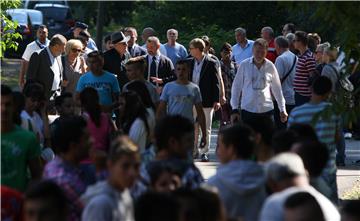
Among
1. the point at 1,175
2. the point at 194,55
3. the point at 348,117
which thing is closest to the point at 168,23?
the point at 194,55

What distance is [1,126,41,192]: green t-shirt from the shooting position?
8656 mm

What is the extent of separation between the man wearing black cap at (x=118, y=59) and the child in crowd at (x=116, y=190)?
9.26 m

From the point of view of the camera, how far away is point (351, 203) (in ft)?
22.7

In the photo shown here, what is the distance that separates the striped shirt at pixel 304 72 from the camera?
16.8 m

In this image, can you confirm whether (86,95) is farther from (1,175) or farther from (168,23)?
(168,23)

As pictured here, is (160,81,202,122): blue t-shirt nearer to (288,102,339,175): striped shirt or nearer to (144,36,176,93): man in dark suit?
(144,36,176,93): man in dark suit

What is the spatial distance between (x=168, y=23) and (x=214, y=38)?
4.23 metres

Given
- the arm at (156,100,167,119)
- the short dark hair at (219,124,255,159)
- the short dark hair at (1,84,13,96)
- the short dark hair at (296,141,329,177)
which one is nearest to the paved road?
the arm at (156,100,167,119)

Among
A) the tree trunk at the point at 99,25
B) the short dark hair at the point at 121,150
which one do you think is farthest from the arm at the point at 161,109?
the tree trunk at the point at 99,25

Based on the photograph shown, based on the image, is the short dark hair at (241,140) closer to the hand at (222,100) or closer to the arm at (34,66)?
the arm at (34,66)

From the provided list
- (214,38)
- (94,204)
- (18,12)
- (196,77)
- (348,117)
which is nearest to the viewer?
(94,204)

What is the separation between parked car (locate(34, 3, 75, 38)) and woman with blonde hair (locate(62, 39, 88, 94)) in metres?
28.8

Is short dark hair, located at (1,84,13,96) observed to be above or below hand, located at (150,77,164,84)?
above

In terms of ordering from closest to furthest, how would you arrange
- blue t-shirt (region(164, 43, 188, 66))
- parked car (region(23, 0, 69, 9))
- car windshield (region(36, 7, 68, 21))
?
blue t-shirt (region(164, 43, 188, 66)), car windshield (region(36, 7, 68, 21)), parked car (region(23, 0, 69, 9))
